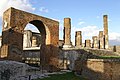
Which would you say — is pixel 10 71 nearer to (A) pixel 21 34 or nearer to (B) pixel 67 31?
(A) pixel 21 34

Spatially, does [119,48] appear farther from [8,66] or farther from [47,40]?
[8,66]

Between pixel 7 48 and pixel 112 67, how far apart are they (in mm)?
7779

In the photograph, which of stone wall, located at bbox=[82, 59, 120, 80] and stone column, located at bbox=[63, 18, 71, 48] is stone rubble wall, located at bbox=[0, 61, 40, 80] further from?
stone column, located at bbox=[63, 18, 71, 48]

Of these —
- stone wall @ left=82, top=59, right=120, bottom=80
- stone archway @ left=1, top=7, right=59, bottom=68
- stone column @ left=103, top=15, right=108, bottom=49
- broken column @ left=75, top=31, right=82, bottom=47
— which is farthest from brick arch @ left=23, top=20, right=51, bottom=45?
stone column @ left=103, top=15, right=108, bottom=49

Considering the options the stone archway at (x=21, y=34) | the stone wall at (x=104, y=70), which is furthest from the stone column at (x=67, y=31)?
the stone wall at (x=104, y=70)

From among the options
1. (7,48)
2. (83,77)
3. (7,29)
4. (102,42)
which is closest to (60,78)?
(83,77)

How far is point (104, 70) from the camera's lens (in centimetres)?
1393

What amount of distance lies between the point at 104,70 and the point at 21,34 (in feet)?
21.8

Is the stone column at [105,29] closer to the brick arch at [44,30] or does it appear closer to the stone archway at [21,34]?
the stone archway at [21,34]

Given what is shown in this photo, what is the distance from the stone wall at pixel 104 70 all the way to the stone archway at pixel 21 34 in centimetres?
316

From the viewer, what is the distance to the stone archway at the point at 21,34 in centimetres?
1285

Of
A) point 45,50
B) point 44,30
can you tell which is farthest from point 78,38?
point 45,50

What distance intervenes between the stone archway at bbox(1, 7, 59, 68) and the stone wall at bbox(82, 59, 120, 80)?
3156 mm

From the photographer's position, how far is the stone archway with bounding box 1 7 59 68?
1285 centimetres
